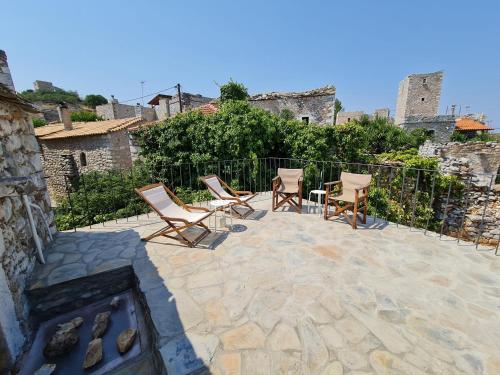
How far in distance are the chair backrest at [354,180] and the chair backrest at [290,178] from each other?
0.87m

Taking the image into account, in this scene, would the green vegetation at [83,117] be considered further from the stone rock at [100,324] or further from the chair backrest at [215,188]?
the stone rock at [100,324]

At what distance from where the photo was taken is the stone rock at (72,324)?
235 centimetres

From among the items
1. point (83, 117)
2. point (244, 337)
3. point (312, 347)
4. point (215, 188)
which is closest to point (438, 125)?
point (215, 188)

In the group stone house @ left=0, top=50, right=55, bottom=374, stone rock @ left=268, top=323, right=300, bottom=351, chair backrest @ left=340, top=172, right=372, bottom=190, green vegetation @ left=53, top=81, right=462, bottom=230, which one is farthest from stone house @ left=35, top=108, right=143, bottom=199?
stone rock @ left=268, top=323, right=300, bottom=351

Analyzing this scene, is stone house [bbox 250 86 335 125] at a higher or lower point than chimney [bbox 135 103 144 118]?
lower

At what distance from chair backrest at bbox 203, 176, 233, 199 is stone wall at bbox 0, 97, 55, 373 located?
2.48 meters

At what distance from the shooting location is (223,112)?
7.41 meters

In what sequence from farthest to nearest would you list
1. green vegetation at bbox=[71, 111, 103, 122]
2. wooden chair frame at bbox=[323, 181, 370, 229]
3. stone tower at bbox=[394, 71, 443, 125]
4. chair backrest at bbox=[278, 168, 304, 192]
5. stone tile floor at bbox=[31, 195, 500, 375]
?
green vegetation at bbox=[71, 111, 103, 122] < stone tower at bbox=[394, 71, 443, 125] < chair backrest at bbox=[278, 168, 304, 192] < wooden chair frame at bbox=[323, 181, 370, 229] < stone tile floor at bbox=[31, 195, 500, 375]

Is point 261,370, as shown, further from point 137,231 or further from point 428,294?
point 137,231

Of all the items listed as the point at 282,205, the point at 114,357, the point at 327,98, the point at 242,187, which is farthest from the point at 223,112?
the point at 327,98

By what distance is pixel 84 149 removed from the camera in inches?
495

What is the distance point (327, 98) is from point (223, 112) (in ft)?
27.3

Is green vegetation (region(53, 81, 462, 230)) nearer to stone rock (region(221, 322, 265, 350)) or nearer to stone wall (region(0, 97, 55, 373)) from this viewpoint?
stone wall (region(0, 97, 55, 373))

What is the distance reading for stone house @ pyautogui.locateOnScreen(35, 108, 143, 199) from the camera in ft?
38.9
